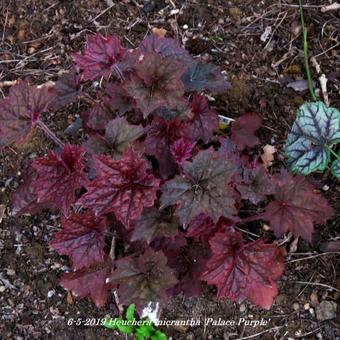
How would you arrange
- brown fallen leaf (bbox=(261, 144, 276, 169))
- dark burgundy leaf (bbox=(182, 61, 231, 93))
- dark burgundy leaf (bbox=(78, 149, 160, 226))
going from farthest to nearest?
brown fallen leaf (bbox=(261, 144, 276, 169)), dark burgundy leaf (bbox=(182, 61, 231, 93)), dark burgundy leaf (bbox=(78, 149, 160, 226))

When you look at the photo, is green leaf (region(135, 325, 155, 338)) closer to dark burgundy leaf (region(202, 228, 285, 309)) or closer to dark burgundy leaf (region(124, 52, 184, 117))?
dark burgundy leaf (region(202, 228, 285, 309))

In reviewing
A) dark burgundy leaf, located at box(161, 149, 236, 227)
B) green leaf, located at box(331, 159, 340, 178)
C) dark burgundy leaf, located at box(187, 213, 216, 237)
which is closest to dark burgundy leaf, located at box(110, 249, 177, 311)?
dark burgundy leaf, located at box(187, 213, 216, 237)

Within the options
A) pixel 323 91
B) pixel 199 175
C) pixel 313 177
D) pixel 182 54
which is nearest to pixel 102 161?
pixel 199 175

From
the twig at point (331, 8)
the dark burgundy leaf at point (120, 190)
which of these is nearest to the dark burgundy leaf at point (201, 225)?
the dark burgundy leaf at point (120, 190)

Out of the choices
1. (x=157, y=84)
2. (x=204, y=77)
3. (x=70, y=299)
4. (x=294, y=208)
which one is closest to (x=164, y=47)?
(x=204, y=77)

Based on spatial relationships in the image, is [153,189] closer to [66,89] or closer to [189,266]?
[189,266]

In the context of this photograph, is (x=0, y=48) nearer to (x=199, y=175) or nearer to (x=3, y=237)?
(x=3, y=237)
